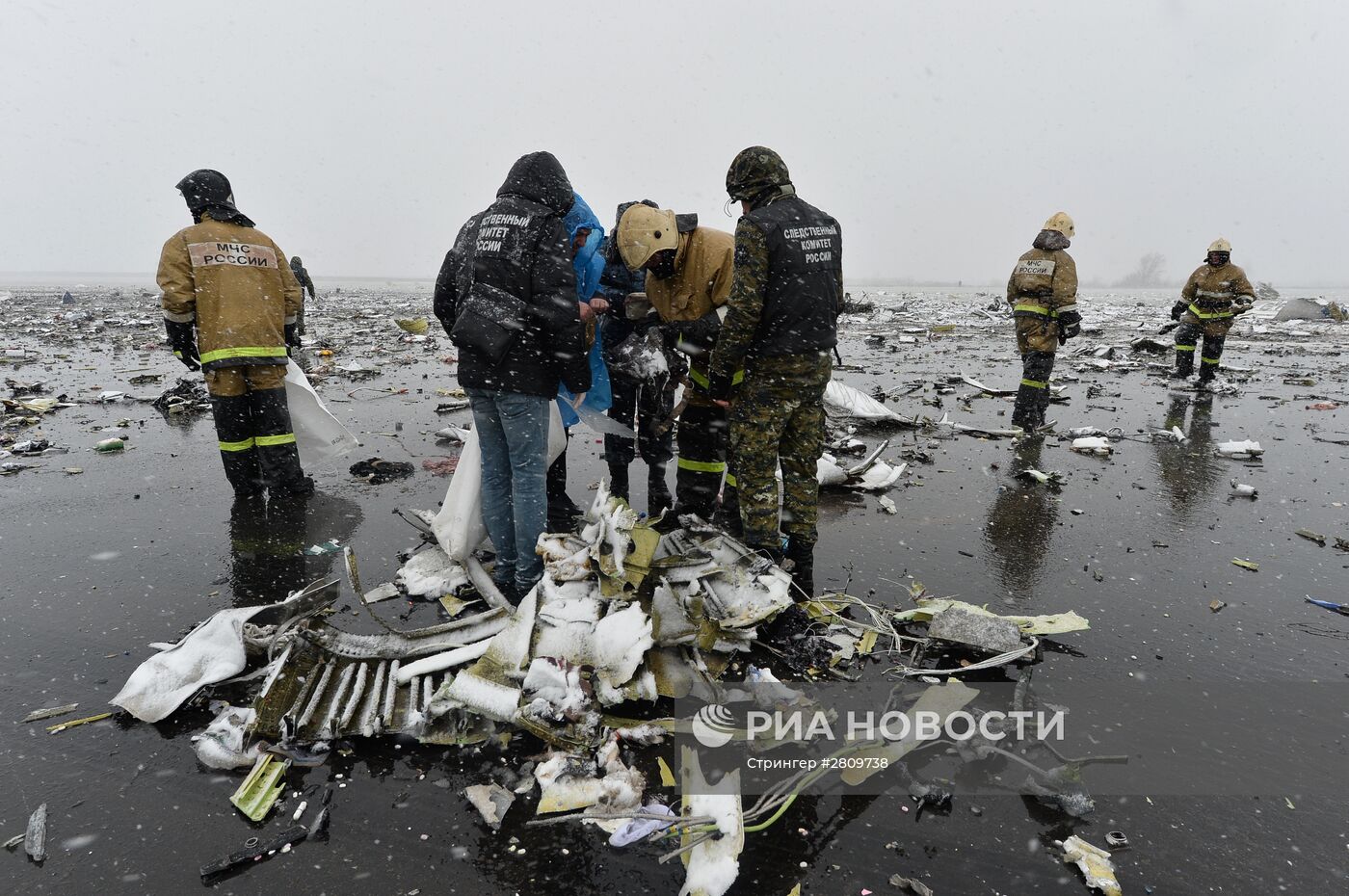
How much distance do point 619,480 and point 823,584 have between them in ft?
5.27

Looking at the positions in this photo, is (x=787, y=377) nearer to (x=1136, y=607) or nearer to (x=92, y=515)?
(x=1136, y=607)

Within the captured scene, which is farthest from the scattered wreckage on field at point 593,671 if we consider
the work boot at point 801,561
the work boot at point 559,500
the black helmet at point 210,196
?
the black helmet at point 210,196

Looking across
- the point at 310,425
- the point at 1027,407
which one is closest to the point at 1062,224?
the point at 1027,407

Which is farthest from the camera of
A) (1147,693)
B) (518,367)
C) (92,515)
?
(92,515)

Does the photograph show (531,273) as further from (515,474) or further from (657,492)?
(657,492)

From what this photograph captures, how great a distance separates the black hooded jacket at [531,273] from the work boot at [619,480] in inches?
56.9

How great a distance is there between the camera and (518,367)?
8.38 ft

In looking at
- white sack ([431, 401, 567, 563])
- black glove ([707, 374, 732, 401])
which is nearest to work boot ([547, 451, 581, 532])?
white sack ([431, 401, 567, 563])

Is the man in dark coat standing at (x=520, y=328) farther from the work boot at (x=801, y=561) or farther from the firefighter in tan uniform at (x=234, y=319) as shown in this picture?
the firefighter in tan uniform at (x=234, y=319)

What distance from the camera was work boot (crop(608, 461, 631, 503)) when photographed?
4062 mm

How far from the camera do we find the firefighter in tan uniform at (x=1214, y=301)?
24.9 feet

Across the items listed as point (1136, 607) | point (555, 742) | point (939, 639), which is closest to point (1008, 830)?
point (939, 639)

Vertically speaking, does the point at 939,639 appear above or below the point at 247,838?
above

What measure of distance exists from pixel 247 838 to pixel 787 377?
250 cm
